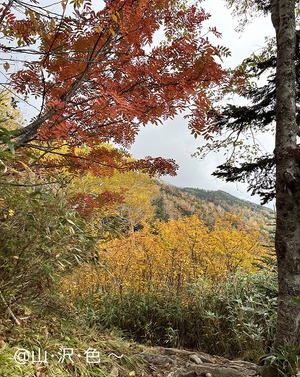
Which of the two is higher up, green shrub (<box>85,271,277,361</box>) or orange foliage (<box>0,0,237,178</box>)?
orange foliage (<box>0,0,237,178</box>)

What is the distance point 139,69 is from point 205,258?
17.1 ft

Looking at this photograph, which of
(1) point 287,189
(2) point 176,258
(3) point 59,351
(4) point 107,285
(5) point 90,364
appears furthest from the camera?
(2) point 176,258

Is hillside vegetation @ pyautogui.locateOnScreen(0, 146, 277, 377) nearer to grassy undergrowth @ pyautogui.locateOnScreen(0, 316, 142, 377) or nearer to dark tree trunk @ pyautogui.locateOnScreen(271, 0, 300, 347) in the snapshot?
grassy undergrowth @ pyautogui.locateOnScreen(0, 316, 142, 377)

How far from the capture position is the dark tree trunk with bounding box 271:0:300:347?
2.14 meters

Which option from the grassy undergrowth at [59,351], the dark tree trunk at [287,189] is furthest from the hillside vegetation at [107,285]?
the dark tree trunk at [287,189]

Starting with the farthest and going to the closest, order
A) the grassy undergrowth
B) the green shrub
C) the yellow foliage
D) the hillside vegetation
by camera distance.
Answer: the yellow foliage → the green shrub → the hillside vegetation → the grassy undergrowth

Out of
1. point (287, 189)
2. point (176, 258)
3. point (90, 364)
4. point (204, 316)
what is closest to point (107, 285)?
point (176, 258)

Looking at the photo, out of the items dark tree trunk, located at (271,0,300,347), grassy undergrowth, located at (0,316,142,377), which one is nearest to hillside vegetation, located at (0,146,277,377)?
grassy undergrowth, located at (0,316,142,377)

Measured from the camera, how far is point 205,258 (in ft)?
20.9

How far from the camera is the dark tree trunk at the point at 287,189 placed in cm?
214

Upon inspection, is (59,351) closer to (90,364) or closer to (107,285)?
(90,364)

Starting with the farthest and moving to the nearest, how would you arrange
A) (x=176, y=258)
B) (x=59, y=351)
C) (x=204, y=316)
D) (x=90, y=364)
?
(x=176, y=258)
(x=204, y=316)
(x=90, y=364)
(x=59, y=351)

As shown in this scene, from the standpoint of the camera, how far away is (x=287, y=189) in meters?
2.32

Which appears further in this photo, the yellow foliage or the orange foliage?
the yellow foliage
